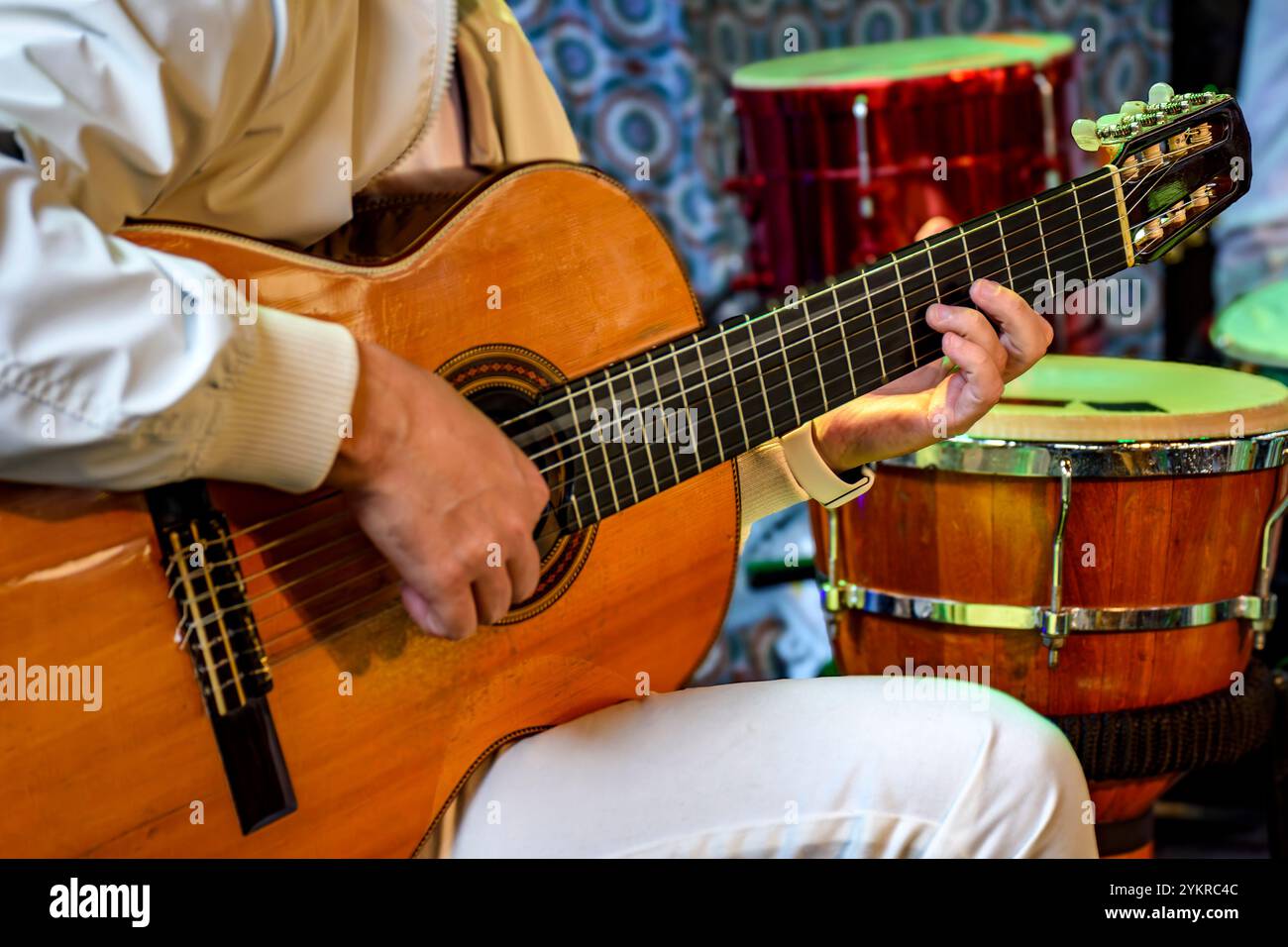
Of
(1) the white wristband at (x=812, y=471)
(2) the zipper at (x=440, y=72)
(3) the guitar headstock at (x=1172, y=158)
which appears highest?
(2) the zipper at (x=440, y=72)

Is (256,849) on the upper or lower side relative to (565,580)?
lower

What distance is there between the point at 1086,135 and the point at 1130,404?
0.41 meters

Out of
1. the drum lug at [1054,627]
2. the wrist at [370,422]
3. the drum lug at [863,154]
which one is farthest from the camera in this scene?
the drum lug at [863,154]

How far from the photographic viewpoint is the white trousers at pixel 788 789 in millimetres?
1165

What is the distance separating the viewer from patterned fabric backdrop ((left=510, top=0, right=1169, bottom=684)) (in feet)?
9.11

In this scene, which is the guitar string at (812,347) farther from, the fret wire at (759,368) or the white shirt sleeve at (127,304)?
the white shirt sleeve at (127,304)

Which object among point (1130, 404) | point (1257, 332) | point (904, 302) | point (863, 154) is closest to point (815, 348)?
point (904, 302)

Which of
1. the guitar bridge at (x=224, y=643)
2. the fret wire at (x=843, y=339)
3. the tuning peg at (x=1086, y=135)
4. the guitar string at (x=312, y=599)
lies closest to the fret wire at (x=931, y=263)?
the fret wire at (x=843, y=339)

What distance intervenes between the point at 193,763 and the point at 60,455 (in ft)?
0.83

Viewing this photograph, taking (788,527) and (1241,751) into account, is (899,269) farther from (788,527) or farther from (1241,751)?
(788,527)

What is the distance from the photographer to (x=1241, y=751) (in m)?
1.64

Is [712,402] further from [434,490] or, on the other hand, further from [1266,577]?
[1266,577]

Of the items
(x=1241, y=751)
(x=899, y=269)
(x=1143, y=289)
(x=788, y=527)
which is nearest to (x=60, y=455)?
(x=899, y=269)

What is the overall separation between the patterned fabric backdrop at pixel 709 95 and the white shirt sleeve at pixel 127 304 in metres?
1.77
